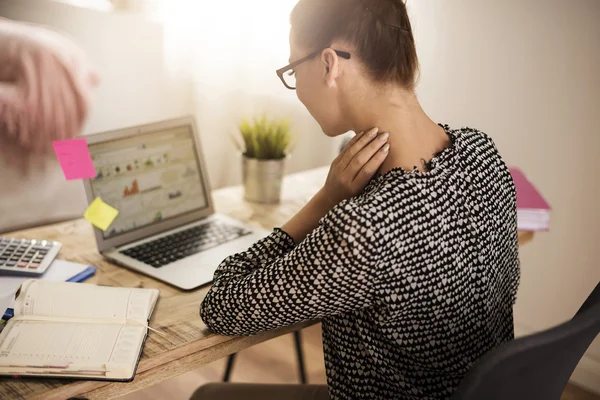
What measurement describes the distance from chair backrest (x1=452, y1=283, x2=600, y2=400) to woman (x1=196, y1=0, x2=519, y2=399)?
0.65 feet

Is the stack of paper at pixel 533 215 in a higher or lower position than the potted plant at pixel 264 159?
lower

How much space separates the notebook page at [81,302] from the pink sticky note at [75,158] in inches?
12.3

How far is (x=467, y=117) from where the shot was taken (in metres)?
2.11

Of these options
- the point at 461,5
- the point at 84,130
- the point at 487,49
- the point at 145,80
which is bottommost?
the point at 84,130

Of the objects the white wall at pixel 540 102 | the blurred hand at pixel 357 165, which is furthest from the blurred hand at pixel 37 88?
the white wall at pixel 540 102

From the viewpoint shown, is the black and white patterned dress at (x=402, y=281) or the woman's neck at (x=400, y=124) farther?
the woman's neck at (x=400, y=124)

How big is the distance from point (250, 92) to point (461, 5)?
818 mm

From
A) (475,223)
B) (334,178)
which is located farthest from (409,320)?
(334,178)

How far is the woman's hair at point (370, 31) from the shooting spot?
0.94 m

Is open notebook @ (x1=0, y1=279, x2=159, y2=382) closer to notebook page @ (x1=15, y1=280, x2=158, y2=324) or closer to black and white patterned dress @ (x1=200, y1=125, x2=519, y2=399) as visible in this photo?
notebook page @ (x1=15, y1=280, x2=158, y2=324)

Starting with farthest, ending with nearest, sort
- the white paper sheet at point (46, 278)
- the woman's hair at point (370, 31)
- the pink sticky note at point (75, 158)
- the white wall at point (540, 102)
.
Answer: the white wall at point (540, 102)
the pink sticky note at point (75, 158)
the white paper sheet at point (46, 278)
the woman's hair at point (370, 31)

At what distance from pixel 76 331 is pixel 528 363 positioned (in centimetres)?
71

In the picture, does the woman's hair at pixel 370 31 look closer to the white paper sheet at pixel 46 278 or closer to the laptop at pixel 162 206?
the laptop at pixel 162 206

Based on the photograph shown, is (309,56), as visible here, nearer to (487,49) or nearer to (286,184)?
(286,184)
